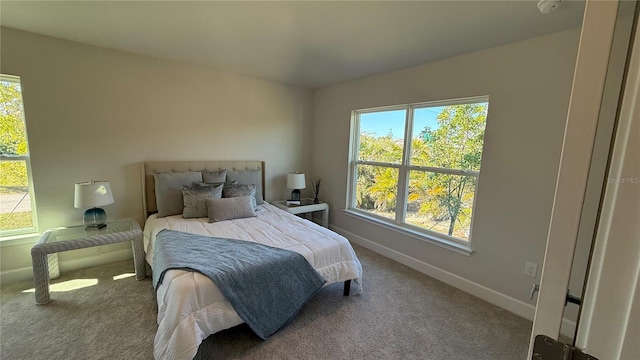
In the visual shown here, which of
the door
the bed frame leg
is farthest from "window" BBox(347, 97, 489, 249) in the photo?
the door

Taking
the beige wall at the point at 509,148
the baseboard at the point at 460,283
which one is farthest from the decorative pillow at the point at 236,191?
the beige wall at the point at 509,148

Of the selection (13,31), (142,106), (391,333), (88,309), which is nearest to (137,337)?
(88,309)

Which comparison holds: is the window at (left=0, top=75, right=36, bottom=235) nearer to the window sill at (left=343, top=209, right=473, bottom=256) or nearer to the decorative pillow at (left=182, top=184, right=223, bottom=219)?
the decorative pillow at (left=182, top=184, right=223, bottom=219)

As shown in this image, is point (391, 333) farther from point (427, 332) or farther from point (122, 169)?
point (122, 169)

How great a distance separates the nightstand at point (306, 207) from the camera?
3.53 metres

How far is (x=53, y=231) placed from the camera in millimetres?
2402

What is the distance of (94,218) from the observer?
8.18 feet

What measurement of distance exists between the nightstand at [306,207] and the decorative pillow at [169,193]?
1270mm

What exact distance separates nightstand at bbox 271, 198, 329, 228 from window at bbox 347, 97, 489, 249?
1.30ft

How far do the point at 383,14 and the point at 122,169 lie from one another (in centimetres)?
308

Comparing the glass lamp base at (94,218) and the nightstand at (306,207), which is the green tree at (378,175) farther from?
the glass lamp base at (94,218)

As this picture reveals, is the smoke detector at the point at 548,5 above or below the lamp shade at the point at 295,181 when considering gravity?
above

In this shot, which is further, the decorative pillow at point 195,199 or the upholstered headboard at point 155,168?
the upholstered headboard at point 155,168

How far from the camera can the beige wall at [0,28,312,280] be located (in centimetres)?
238
